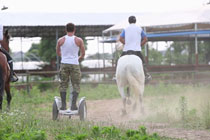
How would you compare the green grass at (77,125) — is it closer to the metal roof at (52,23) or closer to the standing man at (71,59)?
the standing man at (71,59)

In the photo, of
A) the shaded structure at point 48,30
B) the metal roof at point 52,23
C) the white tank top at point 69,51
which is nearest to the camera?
the white tank top at point 69,51

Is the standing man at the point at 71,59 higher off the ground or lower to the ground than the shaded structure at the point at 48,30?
lower

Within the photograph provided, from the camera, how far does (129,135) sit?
6.18 meters

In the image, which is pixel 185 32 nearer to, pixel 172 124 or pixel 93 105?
pixel 93 105

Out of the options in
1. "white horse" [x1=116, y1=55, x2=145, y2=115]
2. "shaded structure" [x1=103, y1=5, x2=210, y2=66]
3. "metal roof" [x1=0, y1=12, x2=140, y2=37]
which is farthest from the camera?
"metal roof" [x1=0, y1=12, x2=140, y2=37]

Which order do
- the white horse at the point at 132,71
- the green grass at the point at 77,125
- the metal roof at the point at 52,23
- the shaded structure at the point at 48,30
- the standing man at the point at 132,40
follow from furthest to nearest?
the shaded structure at the point at 48,30
the metal roof at the point at 52,23
the standing man at the point at 132,40
the white horse at the point at 132,71
the green grass at the point at 77,125

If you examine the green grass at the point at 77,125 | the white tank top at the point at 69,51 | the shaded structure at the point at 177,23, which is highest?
the shaded structure at the point at 177,23

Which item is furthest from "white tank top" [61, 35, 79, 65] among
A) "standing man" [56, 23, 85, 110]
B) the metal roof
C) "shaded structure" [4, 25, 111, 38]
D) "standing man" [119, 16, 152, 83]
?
"shaded structure" [4, 25, 111, 38]

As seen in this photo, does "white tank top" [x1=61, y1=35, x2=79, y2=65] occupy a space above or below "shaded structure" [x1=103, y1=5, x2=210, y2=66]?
below

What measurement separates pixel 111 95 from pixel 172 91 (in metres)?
2.29

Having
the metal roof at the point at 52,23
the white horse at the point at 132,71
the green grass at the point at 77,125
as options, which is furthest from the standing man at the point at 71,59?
the metal roof at the point at 52,23

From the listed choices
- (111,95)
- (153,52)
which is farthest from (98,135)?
(153,52)

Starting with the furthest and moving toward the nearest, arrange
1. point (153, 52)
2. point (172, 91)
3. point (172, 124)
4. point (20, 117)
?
point (153, 52) → point (172, 91) → point (172, 124) → point (20, 117)

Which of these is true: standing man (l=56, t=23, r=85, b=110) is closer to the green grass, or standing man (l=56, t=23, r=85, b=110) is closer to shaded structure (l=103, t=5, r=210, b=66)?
the green grass
